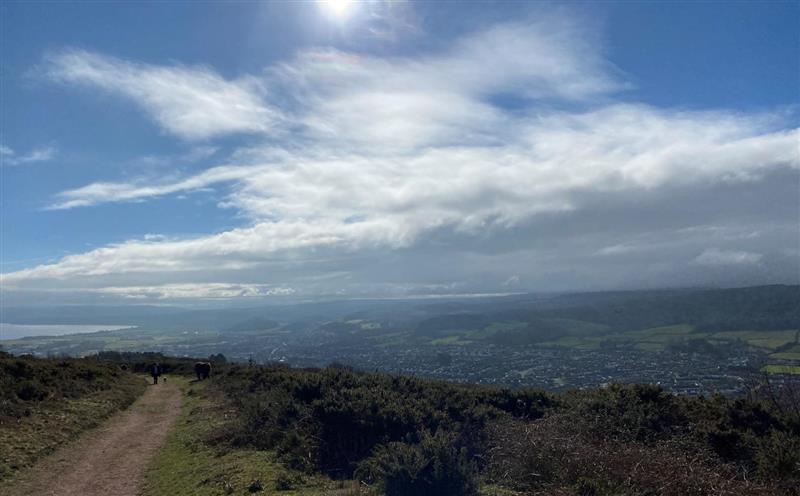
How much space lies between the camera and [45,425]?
49.0 feet

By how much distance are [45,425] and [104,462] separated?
11.8 ft

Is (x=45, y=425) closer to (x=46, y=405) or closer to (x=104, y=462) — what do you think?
(x=46, y=405)

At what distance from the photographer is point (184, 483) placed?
10.9m

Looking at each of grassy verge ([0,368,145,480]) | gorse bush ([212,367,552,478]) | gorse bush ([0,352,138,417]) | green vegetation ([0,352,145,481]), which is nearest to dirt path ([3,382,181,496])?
grassy verge ([0,368,145,480])

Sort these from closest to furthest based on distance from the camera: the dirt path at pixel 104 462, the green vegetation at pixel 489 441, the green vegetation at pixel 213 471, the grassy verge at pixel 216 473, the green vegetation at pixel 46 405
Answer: the green vegetation at pixel 489 441, the grassy verge at pixel 216 473, the green vegetation at pixel 213 471, the dirt path at pixel 104 462, the green vegetation at pixel 46 405

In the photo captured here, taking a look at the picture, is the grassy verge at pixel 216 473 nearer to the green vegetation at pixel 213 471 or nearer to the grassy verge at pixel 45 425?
the green vegetation at pixel 213 471

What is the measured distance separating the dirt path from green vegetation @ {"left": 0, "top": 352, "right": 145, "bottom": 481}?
0.44m

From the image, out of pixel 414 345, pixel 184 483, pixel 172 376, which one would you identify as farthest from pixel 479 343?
pixel 184 483

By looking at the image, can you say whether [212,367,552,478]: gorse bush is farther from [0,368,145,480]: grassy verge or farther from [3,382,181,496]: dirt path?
[0,368,145,480]: grassy verge

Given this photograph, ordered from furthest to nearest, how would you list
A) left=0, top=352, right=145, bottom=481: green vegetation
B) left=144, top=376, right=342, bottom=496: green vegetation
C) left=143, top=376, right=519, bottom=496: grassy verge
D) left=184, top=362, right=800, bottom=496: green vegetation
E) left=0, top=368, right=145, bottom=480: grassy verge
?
left=0, top=352, right=145, bottom=481: green vegetation → left=0, top=368, right=145, bottom=480: grassy verge → left=144, top=376, right=342, bottom=496: green vegetation → left=143, top=376, right=519, bottom=496: grassy verge → left=184, top=362, right=800, bottom=496: green vegetation

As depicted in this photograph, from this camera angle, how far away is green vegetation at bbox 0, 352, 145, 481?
12875 mm

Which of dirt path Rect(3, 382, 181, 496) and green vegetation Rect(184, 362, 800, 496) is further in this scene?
dirt path Rect(3, 382, 181, 496)

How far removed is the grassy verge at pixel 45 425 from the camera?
12094 mm

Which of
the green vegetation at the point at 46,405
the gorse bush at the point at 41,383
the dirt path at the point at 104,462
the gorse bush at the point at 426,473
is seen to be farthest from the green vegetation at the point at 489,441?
the gorse bush at the point at 41,383
